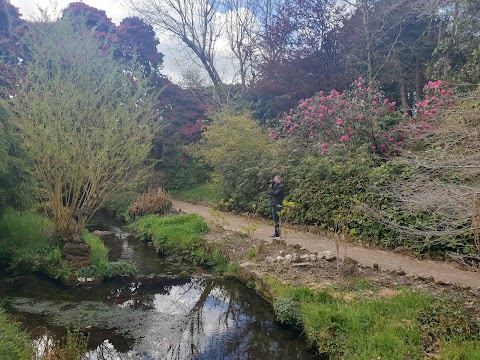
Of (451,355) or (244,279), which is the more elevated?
(451,355)

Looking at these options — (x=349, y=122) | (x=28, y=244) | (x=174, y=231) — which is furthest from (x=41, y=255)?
(x=349, y=122)

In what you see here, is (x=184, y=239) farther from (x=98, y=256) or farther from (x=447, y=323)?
(x=447, y=323)

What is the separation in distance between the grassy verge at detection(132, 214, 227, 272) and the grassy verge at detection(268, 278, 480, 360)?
129 inches

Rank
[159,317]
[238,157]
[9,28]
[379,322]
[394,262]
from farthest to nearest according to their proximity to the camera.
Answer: [9,28] → [238,157] → [394,262] → [159,317] → [379,322]

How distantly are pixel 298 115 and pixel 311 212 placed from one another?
15.4 ft

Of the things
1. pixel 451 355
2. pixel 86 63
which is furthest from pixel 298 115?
pixel 451 355

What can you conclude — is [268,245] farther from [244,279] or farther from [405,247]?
[405,247]

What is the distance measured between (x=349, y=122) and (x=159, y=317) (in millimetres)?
8090

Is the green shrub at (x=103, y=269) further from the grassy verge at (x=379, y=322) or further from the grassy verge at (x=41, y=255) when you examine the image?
the grassy verge at (x=379, y=322)

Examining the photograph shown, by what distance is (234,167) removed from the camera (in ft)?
48.4

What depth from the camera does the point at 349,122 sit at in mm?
11430

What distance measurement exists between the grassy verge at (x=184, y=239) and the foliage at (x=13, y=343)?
447cm

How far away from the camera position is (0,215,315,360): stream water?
5.18m

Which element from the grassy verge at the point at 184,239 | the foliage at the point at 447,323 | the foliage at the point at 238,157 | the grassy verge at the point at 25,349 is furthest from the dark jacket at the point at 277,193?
the grassy verge at the point at 25,349
